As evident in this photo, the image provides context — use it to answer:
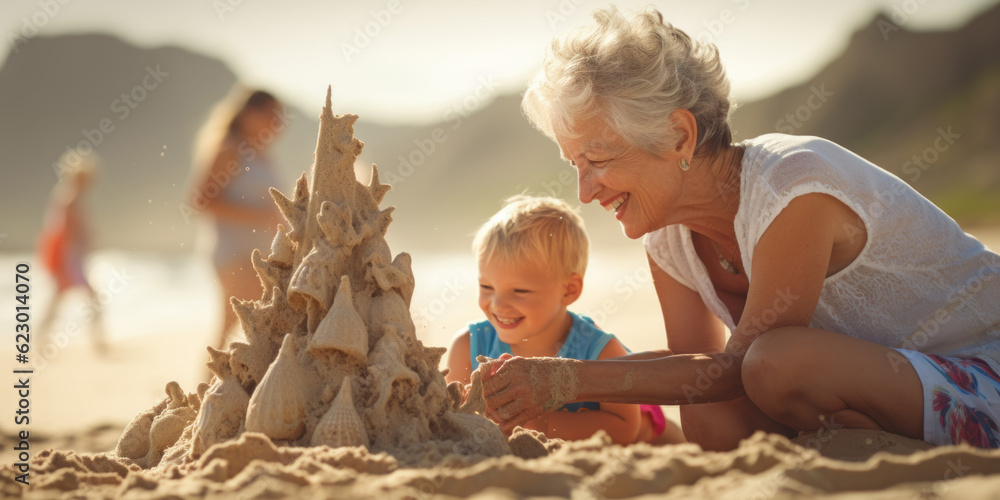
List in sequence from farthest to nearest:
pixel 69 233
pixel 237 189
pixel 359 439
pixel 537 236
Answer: pixel 69 233 < pixel 237 189 < pixel 537 236 < pixel 359 439

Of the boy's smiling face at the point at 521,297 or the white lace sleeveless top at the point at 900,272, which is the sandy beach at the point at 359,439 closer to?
the white lace sleeveless top at the point at 900,272

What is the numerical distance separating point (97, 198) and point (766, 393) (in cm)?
3837

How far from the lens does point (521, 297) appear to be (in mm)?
3680

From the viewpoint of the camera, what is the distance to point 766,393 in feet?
8.33

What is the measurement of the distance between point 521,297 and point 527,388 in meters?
1.14

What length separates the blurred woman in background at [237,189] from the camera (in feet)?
15.7

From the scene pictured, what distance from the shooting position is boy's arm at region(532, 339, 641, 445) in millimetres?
3369

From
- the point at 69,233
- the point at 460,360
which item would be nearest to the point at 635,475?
the point at 460,360

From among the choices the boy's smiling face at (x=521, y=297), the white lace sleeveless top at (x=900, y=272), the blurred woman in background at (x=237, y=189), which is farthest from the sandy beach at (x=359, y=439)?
the blurred woman in background at (x=237, y=189)

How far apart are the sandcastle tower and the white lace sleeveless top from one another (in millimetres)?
1352

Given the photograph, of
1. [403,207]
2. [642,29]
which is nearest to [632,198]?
[642,29]

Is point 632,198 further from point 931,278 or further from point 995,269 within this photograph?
point 995,269

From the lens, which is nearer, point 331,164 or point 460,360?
point 331,164

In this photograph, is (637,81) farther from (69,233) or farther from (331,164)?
(69,233)
